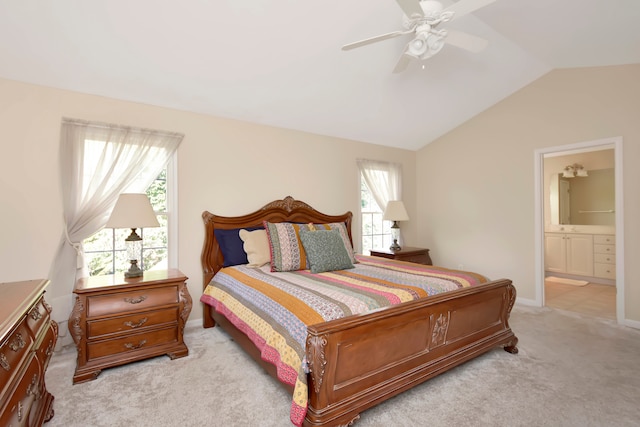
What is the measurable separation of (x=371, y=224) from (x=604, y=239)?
153 inches

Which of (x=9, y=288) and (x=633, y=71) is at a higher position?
(x=633, y=71)

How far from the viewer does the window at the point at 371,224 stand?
4.89 m

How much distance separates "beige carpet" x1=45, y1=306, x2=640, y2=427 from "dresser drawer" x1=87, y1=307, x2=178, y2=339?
31 cm

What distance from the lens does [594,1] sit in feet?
8.34

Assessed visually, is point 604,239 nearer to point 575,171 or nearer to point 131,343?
point 575,171

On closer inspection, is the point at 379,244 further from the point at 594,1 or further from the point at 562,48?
the point at 594,1

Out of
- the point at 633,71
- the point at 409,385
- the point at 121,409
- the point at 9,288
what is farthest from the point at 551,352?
the point at 9,288

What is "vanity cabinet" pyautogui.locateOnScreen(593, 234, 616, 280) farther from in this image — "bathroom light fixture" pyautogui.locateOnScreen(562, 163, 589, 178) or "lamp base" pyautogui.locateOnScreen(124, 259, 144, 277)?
"lamp base" pyautogui.locateOnScreen(124, 259, 144, 277)

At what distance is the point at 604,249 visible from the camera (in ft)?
17.5

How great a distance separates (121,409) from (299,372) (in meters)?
1.22

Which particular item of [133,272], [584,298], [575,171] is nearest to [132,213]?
[133,272]

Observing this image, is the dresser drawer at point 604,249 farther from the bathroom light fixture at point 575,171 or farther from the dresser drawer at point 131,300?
the dresser drawer at point 131,300

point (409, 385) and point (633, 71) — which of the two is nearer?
point (409, 385)

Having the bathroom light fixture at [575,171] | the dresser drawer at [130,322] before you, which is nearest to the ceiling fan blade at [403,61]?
the dresser drawer at [130,322]
